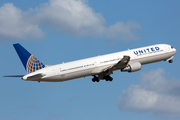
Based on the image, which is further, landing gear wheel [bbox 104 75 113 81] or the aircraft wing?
landing gear wheel [bbox 104 75 113 81]

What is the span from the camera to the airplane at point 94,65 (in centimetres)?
4681

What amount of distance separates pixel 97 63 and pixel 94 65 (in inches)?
26.9

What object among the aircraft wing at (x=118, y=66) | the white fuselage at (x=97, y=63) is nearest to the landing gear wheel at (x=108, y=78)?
the aircraft wing at (x=118, y=66)

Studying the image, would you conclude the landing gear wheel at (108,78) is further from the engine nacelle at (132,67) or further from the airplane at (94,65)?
the engine nacelle at (132,67)

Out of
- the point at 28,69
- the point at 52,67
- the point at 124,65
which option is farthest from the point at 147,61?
the point at 28,69

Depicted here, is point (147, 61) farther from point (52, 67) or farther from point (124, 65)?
point (52, 67)

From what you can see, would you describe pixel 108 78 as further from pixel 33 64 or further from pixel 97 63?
pixel 33 64

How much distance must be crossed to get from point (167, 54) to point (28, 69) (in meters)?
26.4

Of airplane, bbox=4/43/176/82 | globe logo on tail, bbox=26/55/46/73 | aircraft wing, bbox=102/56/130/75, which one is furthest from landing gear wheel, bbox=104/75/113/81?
globe logo on tail, bbox=26/55/46/73

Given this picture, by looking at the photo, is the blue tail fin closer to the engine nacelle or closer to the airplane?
the airplane

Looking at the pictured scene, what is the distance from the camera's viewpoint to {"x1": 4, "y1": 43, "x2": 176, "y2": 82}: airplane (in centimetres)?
4681

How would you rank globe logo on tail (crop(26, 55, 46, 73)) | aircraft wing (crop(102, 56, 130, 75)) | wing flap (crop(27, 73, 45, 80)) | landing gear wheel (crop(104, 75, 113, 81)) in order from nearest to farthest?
1. wing flap (crop(27, 73, 45, 80))
2. globe logo on tail (crop(26, 55, 46, 73))
3. aircraft wing (crop(102, 56, 130, 75))
4. landing gear wheel (crop(104, 75, 113, 81))

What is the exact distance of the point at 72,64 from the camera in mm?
48156

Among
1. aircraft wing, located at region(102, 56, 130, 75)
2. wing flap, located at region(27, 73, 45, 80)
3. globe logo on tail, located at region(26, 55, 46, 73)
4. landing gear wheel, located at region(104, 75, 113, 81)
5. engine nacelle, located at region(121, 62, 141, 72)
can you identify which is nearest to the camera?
wing flap, located at region(27, 73, 45, 80)
